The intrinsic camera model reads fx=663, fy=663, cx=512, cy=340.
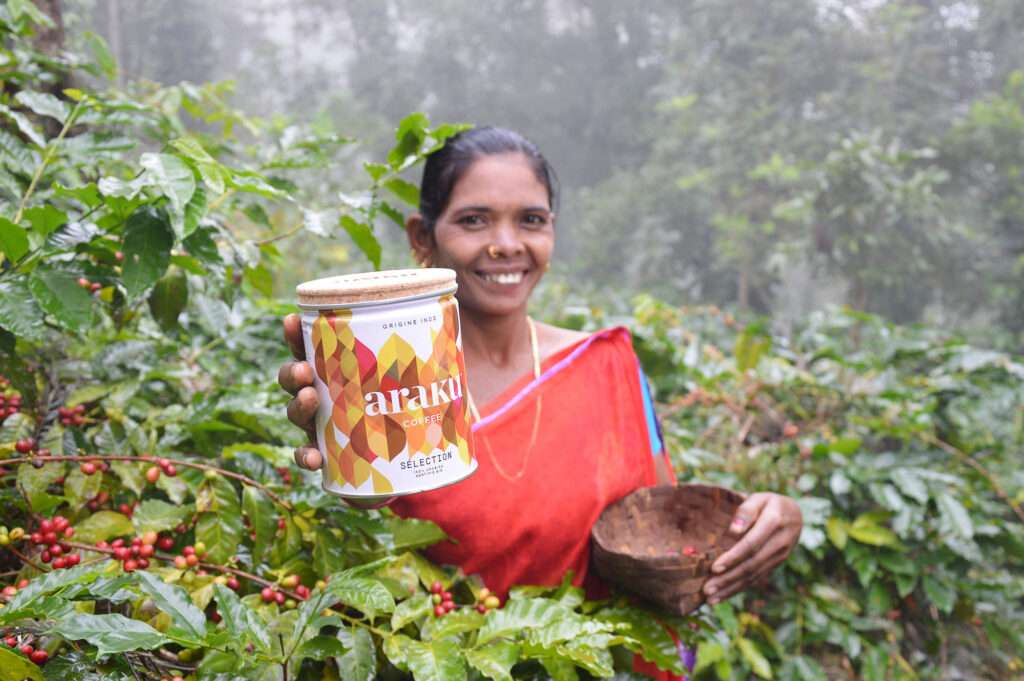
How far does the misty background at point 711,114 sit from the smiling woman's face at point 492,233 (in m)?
A: 0.26

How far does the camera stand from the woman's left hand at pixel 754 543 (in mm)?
1142

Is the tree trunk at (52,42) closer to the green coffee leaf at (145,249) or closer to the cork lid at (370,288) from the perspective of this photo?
the green coffee leaf at (145,249)

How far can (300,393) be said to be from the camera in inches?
32.0

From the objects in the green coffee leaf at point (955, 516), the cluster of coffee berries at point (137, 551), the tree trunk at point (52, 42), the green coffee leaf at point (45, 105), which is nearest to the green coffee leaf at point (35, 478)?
the cluster of coffee berries at point (137, 551)

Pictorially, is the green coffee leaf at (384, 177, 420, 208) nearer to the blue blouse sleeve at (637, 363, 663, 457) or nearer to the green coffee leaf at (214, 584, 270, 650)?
the blue blouse sleeve at (637, 363, 663, 457)

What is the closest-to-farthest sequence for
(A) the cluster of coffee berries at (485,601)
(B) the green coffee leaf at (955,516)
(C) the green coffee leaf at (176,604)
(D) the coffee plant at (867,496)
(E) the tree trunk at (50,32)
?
1. (C) the green coffee leaf at (176,604)
2. (A) the cluster of coffee berries at (485,601)
3. (E) the tree trunk at (50,32)
4. (B) the green coffee leaf at (955,516)
5. (D) the coffee plant at (867,496)

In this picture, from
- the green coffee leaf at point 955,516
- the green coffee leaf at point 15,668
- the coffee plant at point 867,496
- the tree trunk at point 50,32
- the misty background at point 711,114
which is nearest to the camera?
the green coffee leaf at point 15,668

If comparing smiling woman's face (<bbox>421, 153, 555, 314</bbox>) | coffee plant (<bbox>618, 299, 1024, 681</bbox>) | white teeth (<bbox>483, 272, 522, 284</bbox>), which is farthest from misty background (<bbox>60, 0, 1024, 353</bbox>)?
coffee plant (<bbox>618, 299, 1024, 681</bbox>)

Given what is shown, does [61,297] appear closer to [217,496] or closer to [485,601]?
[217,496]

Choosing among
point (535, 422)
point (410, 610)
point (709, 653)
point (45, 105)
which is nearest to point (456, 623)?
point (410, 610)

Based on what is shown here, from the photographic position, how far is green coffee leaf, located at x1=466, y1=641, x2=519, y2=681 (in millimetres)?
772

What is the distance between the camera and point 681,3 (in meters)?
14.1

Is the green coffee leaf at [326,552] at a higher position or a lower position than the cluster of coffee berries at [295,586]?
higher

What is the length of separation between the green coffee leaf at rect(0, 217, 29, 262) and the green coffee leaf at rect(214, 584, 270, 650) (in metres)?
0.50
